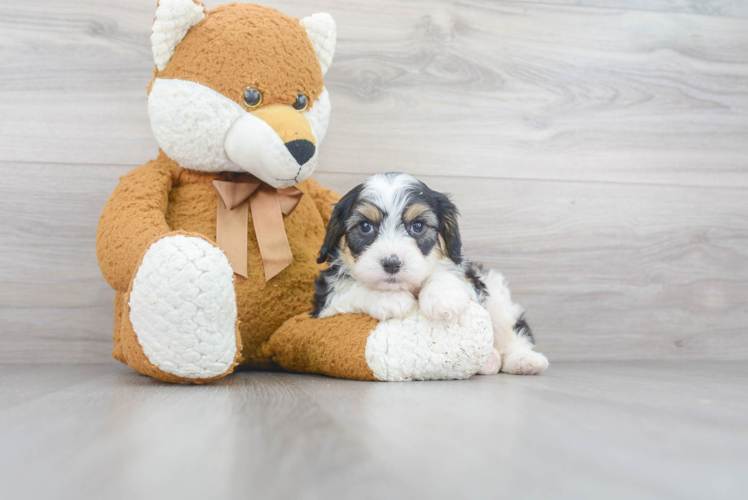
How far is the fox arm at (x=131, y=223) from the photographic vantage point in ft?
3.98

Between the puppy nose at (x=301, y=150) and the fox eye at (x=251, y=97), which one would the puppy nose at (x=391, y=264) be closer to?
the puppy nose at (x=301, y=150)

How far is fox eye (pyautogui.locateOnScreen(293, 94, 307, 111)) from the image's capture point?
1.41m

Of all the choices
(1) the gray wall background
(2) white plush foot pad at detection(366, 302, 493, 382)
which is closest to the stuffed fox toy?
(2) white plush foot pad at detection(366, 302, 493, 382)

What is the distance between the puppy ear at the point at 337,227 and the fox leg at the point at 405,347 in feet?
0.57

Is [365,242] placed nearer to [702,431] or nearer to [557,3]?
[702,431]

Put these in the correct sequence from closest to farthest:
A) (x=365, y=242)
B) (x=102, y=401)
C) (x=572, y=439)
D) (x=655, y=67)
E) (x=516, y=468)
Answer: (x=516, y=468) → (x=572, y=439) → (x=102, y=401) → (x=365, y=242) → (x=655, y=67)

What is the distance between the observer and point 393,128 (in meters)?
1.91

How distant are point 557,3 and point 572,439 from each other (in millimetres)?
1725

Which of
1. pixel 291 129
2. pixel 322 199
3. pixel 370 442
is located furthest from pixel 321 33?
pixel 370 442

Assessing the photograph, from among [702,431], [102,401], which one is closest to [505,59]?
[702,431]

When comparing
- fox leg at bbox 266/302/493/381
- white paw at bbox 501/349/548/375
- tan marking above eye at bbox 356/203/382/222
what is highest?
tan marking above eye at bbox 356/203/382/222

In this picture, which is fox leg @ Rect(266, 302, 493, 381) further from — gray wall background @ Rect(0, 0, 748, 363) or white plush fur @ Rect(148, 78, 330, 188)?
gray wall background @ Rect(0, 0, 748, 363)

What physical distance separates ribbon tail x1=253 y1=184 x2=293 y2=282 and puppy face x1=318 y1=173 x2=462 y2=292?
0.11 metres

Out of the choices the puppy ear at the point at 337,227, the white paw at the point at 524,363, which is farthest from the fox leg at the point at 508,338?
the puppy ear at the point at 337,227
